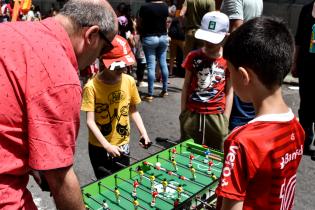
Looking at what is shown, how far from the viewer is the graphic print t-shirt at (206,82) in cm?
340

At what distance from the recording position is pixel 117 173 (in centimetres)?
254

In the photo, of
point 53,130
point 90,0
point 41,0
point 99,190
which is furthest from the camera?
point 41,0

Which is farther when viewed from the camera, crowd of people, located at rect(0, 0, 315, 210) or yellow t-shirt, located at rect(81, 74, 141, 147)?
yellow t-shirt, located at rect(81, 74, 141, 147)

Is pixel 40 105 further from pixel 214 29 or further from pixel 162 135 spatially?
pixel 162 135

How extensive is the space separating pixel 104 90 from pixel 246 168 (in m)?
1.67

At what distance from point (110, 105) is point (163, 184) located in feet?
2.65

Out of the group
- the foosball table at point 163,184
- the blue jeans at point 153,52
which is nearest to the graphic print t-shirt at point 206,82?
the foosball table at point 163,184

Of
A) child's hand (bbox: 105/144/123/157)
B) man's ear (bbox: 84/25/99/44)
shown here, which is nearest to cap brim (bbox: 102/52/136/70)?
child's hand (bbox: 105/144/123/157)

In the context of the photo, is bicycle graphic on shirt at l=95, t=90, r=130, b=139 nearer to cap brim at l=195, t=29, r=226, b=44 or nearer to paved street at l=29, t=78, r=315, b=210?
cap brim at l=195, t=29, r=226, b=44

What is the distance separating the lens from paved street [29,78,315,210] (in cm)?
379

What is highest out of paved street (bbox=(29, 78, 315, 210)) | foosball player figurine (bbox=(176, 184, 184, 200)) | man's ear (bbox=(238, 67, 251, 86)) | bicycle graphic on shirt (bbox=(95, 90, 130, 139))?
man's ear (bbox=(238, 67, 251, 86))

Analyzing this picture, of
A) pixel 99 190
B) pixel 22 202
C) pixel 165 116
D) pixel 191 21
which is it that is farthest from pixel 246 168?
pixel 191 21

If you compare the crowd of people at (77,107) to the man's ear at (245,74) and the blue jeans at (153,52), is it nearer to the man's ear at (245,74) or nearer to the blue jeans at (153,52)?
the man's ear at (245,74)

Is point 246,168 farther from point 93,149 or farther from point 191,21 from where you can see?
point 191,21
